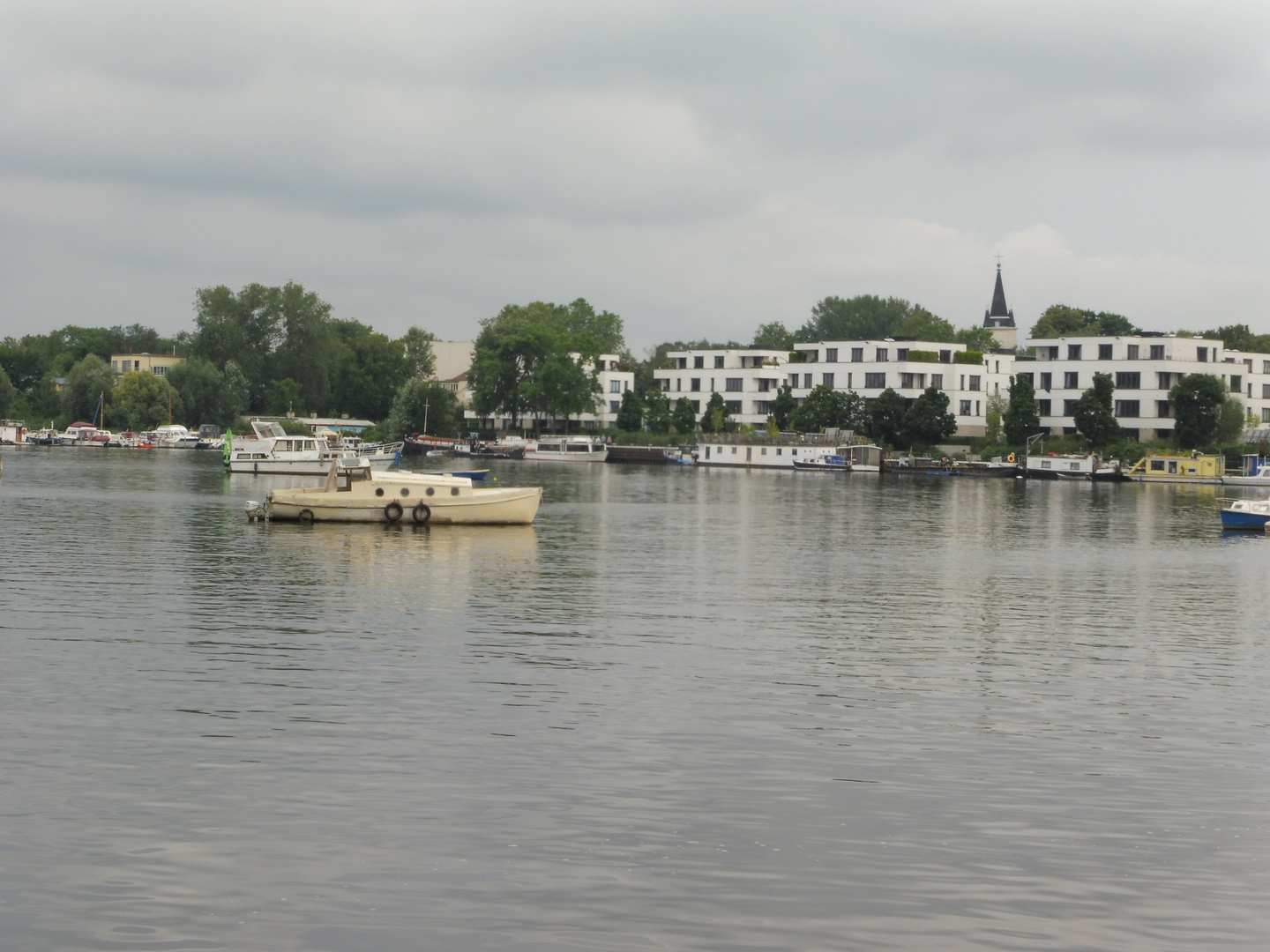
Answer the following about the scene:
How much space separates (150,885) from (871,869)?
8610 mm

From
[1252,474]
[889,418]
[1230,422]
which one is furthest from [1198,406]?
[889,418]

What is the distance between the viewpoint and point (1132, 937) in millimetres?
15375

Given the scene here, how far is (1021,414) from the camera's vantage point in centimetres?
17475

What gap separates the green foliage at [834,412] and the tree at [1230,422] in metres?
44.3

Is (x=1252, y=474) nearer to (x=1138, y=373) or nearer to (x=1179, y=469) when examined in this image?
(x=1179, y=469)

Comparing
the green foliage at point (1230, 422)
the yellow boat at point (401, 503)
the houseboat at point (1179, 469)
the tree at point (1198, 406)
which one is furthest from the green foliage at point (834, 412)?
the yellow boat at point (401, 503)

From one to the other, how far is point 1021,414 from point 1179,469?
793 inches

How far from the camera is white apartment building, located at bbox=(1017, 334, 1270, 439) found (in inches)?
6949

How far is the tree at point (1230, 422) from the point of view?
6624 inches

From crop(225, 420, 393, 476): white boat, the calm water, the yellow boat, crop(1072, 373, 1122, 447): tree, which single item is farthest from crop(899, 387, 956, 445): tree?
the calm water

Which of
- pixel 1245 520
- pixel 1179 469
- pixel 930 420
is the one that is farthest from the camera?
pixel 930 420

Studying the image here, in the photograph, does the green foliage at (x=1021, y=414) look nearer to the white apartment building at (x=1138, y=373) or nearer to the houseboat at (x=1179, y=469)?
the white apartment building at (x=1138, y=373)

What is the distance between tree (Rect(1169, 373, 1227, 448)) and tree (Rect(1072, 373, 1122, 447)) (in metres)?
7.49

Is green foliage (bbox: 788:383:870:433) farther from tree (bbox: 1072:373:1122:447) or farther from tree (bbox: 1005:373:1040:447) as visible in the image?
tree (bbox: 1072:373:1122:447)
